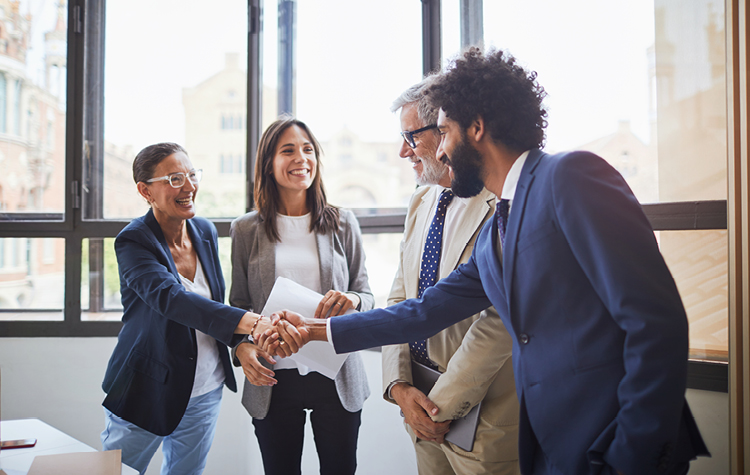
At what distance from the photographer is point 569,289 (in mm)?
922

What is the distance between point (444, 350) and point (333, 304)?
44cm

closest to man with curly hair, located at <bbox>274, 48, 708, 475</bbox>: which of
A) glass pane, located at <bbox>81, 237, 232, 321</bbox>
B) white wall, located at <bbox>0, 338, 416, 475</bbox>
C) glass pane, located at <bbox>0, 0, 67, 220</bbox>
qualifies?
white wall, located at <bbox>0, 338, 416, 475</bbox>

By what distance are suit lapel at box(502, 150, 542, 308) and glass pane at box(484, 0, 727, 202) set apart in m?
0.67

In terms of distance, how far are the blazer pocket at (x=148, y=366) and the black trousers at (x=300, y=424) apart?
1.24ft

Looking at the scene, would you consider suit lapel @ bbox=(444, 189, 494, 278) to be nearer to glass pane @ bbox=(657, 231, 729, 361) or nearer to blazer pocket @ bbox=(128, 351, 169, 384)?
glass pane @ bbox=(657, 231, 729, 361)

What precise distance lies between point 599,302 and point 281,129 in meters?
1.39

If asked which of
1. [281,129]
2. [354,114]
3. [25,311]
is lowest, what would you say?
[25,311]

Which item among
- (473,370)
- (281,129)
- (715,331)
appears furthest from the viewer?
(281,129)

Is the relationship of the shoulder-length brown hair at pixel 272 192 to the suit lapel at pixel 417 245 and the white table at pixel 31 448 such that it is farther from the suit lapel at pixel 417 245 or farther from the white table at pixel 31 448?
the white table at pixel 31 448

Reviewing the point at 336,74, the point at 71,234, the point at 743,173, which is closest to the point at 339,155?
the point at 336,74

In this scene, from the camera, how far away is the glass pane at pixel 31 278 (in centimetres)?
279

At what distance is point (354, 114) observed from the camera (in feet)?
8.87

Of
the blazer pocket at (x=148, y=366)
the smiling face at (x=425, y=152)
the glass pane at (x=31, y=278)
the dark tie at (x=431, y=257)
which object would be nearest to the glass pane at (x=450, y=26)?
the smiling face at (x=425, y=152)

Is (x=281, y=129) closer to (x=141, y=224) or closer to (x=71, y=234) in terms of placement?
(x=141, y=224)
